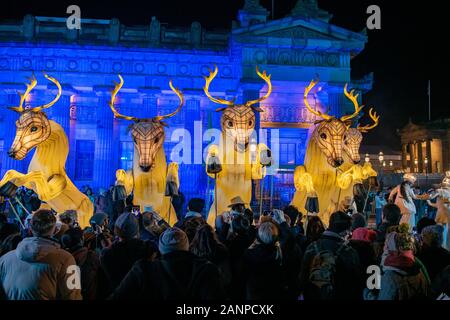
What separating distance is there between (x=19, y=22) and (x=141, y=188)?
24.1 metres

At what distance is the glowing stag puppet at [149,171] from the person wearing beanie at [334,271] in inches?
268

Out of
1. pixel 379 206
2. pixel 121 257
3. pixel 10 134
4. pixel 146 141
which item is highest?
pixel 10 134

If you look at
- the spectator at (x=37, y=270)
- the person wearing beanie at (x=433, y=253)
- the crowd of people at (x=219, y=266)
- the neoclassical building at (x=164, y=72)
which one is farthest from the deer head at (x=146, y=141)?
the neoclassical building at (x=164, y=72)

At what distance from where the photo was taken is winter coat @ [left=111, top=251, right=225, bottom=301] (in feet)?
10.3

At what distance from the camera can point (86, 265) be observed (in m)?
4.24

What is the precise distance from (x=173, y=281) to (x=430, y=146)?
62.3 meters

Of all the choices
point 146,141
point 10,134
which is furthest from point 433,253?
point 10,134

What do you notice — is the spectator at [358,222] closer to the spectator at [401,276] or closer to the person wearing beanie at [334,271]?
the person wearing beanie at [334,271]

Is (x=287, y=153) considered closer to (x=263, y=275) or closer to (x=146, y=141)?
(x=146, y=141)

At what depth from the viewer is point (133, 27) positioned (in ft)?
95.8

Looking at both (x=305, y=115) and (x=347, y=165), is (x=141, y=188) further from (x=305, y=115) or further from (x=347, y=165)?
(x=305, y=115)

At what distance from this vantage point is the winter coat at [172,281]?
10.3ft
